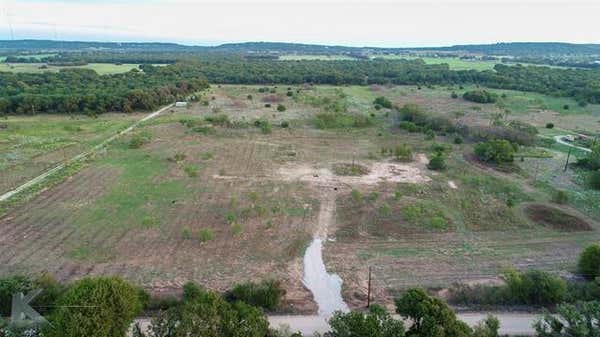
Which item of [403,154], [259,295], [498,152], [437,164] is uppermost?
[498,152]

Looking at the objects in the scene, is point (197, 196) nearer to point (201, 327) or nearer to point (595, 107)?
point (201, 327)

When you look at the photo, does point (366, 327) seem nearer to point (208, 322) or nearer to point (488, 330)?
point (488, 330)

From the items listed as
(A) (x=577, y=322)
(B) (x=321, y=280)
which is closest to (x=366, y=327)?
(B) (x=321, y=280)

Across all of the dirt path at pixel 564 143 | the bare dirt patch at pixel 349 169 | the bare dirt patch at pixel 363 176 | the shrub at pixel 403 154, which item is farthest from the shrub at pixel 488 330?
the dirt path at pixel 564 143

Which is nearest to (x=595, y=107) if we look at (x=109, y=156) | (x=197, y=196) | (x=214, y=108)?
(x=214, y=108)

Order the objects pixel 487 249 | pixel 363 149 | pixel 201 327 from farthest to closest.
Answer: pixel 363 149 < pixel 487 249 < pixel 201 327

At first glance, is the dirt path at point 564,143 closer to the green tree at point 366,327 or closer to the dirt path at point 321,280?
the dirt path at point 321,280

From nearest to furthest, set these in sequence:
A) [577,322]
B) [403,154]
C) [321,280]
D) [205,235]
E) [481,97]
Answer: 1. [577,322]
2. [321,280]
3. [205,235]
4. [403,154]
5. [481,97]
